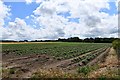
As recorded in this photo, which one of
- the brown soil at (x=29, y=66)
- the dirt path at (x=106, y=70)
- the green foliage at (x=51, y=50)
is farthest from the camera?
the green foliage at (x=51, y=50)

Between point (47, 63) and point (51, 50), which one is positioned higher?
point (51, 50)

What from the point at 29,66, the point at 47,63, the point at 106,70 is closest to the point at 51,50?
the point at 47,63

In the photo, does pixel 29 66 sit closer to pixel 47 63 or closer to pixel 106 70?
pixel 47 63

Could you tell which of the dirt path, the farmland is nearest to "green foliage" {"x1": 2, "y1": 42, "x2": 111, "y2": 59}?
the farmland

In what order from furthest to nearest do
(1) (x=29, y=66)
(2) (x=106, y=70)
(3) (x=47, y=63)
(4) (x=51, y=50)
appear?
(4) (x=51, y=50) → (3) (x=47, y=63) → (1) (x=29, y=66) → (2) (x=106, y=70)

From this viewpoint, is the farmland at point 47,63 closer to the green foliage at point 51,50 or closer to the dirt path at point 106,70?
the green foliage at point 51,50

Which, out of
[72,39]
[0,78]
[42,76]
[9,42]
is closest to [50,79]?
[42,76]

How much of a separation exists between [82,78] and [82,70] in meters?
3.38

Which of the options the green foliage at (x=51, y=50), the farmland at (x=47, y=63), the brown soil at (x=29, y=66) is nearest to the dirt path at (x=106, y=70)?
the farmland at (x=47, y=63)

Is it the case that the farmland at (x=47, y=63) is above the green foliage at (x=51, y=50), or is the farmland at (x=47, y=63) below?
below

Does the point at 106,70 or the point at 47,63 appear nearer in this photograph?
the point at 106,70

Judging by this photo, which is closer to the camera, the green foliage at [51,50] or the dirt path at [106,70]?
the dirt path at [106,70]

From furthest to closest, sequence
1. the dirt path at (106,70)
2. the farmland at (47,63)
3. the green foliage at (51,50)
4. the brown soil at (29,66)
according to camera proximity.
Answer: the green foliage at (51,50) → the brown soil at (29,66) → the farmland at (47,63) → the dirt path at (106,70)

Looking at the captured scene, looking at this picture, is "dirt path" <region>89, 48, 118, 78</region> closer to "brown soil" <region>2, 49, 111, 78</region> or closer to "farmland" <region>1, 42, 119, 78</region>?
"farmland" <region>1, 42, 119, 78</region>
